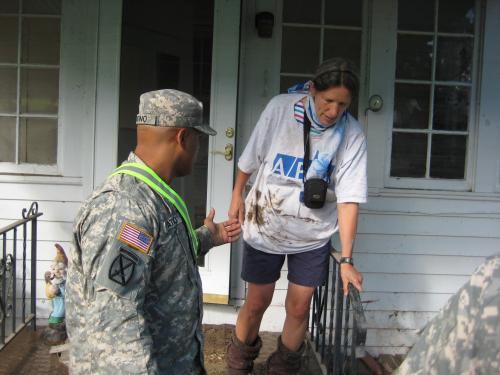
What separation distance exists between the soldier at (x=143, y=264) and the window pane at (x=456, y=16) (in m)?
3.00

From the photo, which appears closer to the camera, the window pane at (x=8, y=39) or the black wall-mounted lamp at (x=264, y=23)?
the black wall-mounted lamp at (x=264, y=23)

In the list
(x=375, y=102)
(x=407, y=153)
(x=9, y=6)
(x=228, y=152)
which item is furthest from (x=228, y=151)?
(x=9, y=6)

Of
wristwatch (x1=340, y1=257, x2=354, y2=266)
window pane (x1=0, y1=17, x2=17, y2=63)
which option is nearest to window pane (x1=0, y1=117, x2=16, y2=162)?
window pane (x1=0, y1=17, x2=17, y2=63)

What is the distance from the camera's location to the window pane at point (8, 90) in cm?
412

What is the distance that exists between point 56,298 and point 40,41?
1.87 meters

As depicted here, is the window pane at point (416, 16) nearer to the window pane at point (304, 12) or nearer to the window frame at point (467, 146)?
the window frame at point (467, 146)

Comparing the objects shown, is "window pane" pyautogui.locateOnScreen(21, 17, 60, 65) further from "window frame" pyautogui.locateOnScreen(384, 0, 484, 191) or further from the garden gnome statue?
"window frame" pyautogui.locateOnScreen(384, 0, 484, 191)

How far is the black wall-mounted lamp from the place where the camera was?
3.88m

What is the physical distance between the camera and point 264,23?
3.89 m

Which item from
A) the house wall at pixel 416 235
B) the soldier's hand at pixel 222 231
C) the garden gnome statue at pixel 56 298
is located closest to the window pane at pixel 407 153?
the house wall at pixel 416 235

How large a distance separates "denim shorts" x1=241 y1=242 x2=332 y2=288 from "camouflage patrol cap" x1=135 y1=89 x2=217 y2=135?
1370mm

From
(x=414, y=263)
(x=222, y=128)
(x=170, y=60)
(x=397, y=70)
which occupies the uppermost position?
(x=170, y=60)

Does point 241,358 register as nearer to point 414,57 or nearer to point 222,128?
point 222,128

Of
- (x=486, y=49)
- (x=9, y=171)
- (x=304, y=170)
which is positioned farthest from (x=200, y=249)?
(x=486, y=49)
